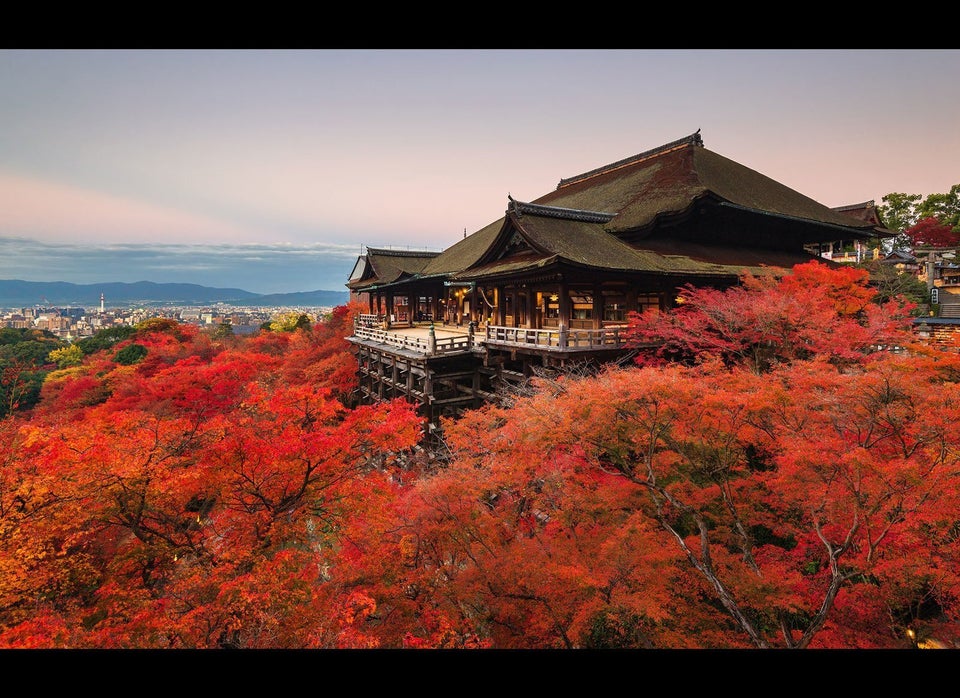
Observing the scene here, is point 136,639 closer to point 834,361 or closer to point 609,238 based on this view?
point 834,361

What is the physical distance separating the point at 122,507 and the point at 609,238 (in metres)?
16.6

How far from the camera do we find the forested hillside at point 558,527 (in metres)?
5.88

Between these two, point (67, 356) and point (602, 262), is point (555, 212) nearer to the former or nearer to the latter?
point (602, 262)

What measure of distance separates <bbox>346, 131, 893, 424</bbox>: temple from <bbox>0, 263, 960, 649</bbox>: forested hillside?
4996mm

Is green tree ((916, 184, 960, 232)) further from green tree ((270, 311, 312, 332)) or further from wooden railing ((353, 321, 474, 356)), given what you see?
green tree ((270, 311, 312, 332))

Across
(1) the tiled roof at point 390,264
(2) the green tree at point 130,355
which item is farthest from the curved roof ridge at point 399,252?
(2) the green tree at point 130,355

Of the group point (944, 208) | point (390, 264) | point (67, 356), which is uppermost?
point (944, 208)

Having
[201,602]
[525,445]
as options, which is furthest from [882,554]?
A: [201,602]

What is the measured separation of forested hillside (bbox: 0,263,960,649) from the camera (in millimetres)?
5879

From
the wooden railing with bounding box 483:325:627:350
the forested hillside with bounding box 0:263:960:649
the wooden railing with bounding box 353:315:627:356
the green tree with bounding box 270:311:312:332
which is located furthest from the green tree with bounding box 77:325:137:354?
the wooden railing with bounding box 483:325:627:350

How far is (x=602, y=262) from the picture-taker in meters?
13.5

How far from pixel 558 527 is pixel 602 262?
8741 mm

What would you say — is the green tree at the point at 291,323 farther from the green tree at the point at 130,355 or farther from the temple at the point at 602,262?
the temple at the point at 602,262

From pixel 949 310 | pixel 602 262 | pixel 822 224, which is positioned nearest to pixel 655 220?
pixel 602 262
